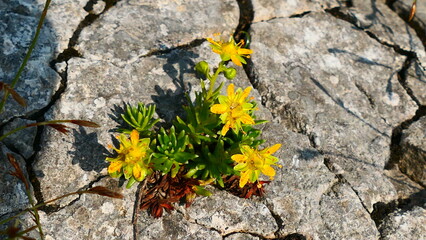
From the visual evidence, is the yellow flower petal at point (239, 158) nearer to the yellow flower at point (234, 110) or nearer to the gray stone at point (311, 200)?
the yellow flower at point (234, 110)

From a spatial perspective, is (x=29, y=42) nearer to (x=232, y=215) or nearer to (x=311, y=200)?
(x=232, y=215)

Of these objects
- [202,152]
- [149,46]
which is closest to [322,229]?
[202,152]

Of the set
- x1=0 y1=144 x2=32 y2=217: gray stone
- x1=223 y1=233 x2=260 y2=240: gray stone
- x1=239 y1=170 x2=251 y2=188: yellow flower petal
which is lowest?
x1=223 y1=233 x2=260 y2=240: gray stone

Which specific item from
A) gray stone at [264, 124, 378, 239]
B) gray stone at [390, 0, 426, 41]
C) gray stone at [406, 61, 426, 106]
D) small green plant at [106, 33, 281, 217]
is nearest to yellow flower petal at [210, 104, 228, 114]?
small green plant at [106, 33, 281, 217]

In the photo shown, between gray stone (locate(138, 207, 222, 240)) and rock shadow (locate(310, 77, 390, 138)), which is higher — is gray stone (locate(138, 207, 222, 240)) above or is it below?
below

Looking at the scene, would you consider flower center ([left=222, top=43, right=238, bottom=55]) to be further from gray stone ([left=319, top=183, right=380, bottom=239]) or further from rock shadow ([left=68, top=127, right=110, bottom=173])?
gray stone ([left=319, top=183, right=380, bottom=239])

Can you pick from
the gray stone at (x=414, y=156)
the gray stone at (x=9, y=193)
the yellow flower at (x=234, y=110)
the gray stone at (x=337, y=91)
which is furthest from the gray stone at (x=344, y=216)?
the gray stone at (x=9, y=193)

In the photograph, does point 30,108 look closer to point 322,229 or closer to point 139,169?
point 139,169
